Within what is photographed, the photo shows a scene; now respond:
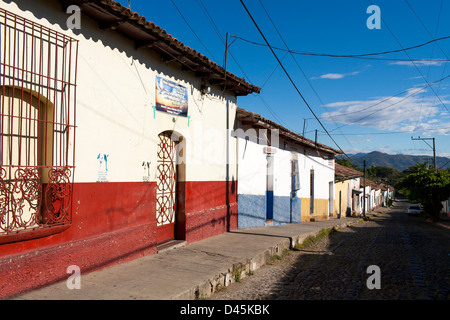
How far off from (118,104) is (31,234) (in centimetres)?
237

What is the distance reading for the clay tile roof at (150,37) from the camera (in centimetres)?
495

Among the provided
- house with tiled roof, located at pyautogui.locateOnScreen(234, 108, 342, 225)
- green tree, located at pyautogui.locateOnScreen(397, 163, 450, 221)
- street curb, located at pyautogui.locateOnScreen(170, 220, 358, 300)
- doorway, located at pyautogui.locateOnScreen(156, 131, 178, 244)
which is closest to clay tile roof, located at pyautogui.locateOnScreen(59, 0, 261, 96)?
doorway, located at pyautogui.locateOnScreen(156, 131, 178, 244)

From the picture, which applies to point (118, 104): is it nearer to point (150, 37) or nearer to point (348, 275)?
point (150, 37)

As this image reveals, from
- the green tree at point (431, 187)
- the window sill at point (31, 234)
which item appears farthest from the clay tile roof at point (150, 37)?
the green tree at point (431, 187)

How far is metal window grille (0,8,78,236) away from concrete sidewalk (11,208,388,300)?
900mm

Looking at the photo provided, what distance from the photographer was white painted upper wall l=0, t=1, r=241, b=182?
15.9 feet

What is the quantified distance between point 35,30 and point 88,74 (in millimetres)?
894

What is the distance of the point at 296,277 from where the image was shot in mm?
6359

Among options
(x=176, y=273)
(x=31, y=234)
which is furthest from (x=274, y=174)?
(x=31, y=234)

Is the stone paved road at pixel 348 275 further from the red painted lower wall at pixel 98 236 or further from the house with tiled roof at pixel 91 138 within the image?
the house with tiled roof at pixel 91 138

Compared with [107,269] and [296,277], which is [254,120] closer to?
[296,277]

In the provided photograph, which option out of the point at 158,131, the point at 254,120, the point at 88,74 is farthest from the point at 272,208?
the point at 88,74

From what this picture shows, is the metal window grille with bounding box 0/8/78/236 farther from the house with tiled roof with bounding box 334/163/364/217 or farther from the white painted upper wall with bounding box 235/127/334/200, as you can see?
the house with tiled roof with bounding box 334/163/364/217

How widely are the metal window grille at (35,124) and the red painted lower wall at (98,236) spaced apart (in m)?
0.25
